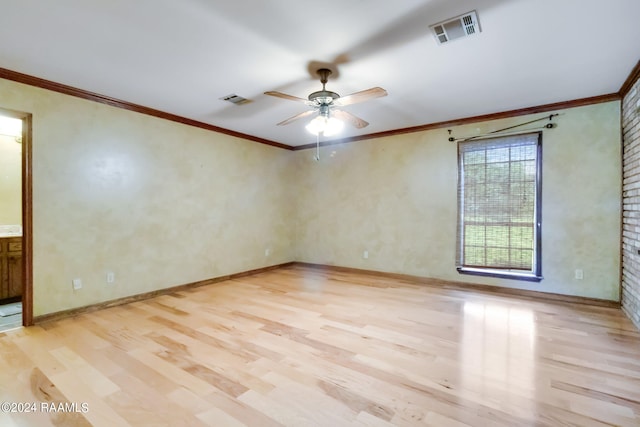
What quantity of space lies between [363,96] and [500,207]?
9.44 feet

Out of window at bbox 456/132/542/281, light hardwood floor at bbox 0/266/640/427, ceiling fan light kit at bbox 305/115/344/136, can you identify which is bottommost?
light hardwood floor at bbox 0/266/640/427

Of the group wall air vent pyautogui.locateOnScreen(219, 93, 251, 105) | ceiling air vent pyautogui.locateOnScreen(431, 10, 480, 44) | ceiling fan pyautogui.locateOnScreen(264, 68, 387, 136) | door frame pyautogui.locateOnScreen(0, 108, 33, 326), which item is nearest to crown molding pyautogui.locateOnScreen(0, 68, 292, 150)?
door frame pyautogui.locateOnScreen(0, 108, 33, 326)

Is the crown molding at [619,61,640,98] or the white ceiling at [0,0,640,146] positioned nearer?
the white ceiling at [0,0,640,146]

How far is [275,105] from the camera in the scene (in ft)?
12.8

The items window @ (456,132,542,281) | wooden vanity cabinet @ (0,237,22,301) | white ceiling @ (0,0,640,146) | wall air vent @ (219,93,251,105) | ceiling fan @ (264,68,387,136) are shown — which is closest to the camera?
white ceiling @ (0,0,640,146)

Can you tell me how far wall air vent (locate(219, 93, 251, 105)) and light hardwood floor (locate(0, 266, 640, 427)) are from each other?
8.44 ft

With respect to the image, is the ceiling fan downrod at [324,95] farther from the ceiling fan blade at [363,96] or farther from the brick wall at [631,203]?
the brick wall at [631,203]

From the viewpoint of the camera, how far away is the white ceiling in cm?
206

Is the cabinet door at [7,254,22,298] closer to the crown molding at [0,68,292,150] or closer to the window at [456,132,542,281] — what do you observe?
the crown molding at [0,68,292,150]

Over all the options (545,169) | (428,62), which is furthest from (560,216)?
(428,62)

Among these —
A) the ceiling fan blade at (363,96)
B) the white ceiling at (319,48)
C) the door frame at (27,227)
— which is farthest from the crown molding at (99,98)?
the ceiling fan blade at (363,96)

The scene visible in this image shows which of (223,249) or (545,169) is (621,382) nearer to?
(545,169)

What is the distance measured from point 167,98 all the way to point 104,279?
236 centimetres

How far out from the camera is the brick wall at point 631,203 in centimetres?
307
